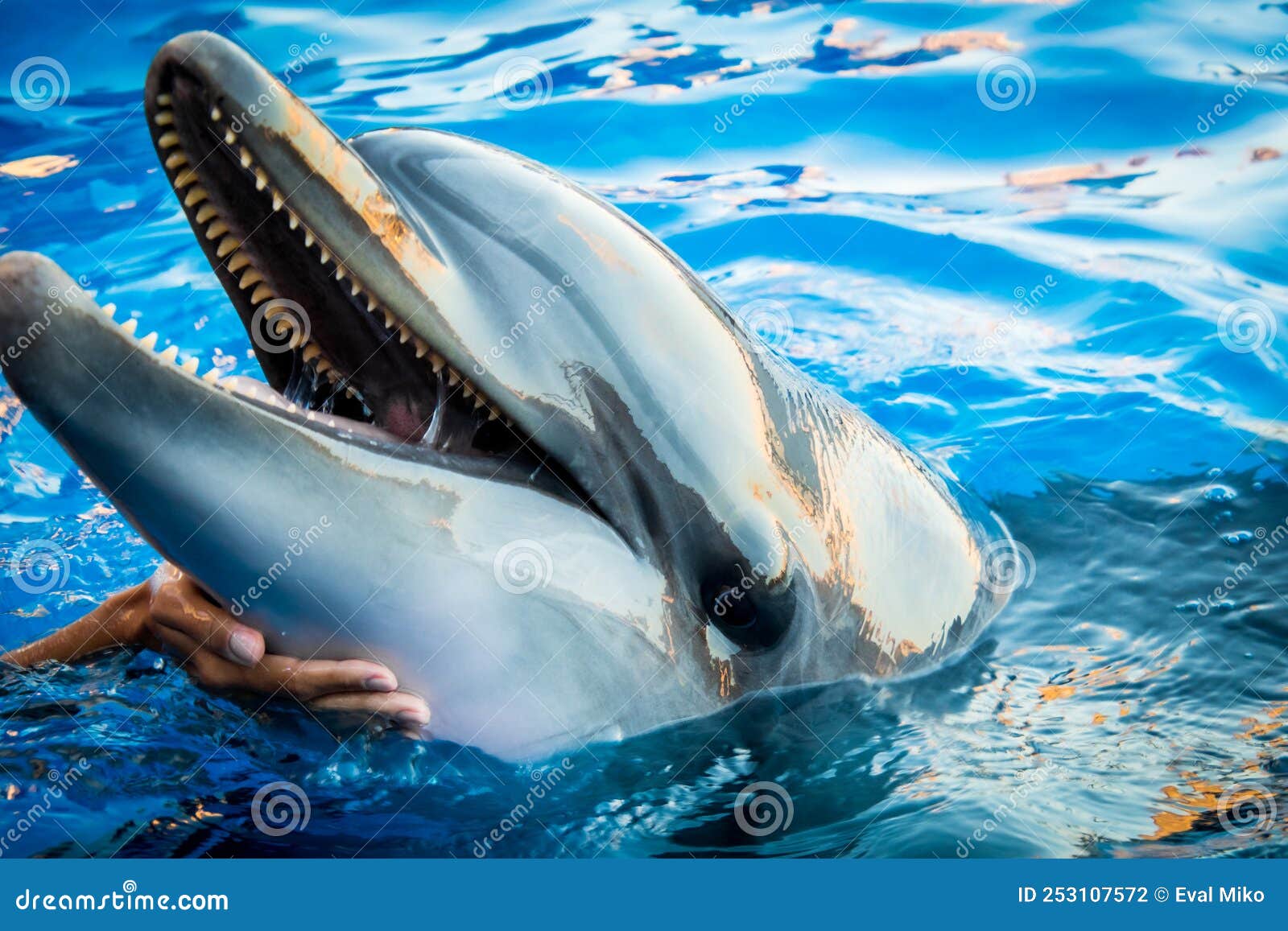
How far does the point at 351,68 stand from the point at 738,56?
4138mm

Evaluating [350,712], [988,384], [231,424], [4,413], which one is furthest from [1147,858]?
[4,413]

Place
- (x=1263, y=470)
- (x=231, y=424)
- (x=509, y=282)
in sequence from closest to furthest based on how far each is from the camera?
1. (x=231, y=424)
2. (x=509, y=282)
3. (x=1263, y=470)

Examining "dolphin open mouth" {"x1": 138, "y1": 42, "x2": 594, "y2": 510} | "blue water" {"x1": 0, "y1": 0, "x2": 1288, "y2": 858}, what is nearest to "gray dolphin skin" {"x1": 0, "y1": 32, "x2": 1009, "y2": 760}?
"dolphin open mouth" {"x1": 138, "y1": 42, "x2": 594, "y2": 510}

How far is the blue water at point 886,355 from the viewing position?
3936 millimetres

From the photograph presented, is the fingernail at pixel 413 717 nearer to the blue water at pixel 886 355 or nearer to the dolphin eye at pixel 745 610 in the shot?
the blue water at pixel 886 355

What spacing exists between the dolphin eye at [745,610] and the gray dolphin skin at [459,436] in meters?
0.01

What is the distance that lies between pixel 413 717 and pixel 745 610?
108cm

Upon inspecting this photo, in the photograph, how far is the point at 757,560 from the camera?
3721mm

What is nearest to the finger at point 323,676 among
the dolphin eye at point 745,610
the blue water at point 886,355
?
the blue water at point 886,355

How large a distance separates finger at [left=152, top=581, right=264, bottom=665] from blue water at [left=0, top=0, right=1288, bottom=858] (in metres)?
0.34

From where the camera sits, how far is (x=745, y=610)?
381cm

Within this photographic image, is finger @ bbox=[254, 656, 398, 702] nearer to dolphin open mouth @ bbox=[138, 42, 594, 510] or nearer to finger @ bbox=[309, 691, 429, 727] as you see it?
finger @ bbox=[309, 691, 429, 727]

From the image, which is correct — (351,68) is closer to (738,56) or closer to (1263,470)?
(738,56)

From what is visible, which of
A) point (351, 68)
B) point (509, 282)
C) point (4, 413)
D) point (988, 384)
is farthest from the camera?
point (351, 68)
